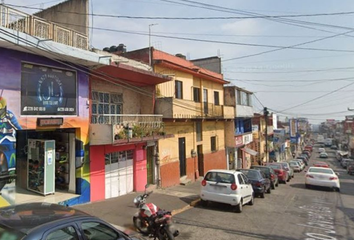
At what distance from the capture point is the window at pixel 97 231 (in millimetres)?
3534

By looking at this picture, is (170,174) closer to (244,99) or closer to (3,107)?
(3,107)

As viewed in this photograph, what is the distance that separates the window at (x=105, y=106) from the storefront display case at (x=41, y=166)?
2301 millimetres

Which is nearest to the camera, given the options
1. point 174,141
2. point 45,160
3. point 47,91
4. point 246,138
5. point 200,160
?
point 47,91

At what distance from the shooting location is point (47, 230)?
304 centimetres

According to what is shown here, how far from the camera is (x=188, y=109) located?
17.0m

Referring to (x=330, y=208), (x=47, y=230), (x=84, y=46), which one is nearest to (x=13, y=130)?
(x=84, y=46)

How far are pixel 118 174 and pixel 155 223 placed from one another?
6341 millimetres

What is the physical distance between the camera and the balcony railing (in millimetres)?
7887

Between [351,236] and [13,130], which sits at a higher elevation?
[13,130]

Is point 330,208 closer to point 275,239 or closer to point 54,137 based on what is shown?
point 275,239

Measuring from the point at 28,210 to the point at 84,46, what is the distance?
8.30 meters

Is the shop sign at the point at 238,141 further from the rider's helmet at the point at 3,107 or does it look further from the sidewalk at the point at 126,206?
the rider's helmet at the point at 3,107

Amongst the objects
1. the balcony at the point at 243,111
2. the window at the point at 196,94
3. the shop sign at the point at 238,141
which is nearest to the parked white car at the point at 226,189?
the window at the point at 196,94

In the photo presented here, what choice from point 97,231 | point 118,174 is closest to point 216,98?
point 118,174
